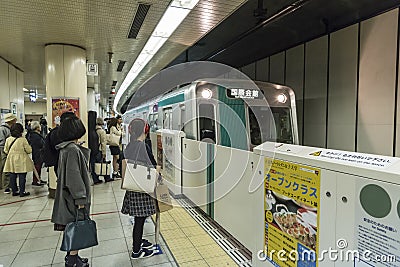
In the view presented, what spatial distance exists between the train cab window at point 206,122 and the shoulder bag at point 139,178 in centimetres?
219

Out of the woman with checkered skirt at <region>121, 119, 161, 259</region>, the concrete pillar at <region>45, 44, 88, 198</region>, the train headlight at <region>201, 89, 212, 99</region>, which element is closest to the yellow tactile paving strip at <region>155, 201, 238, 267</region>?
the woman with checkered skirt at <region>121, 119, 161, 259</region>

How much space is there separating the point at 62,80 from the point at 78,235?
144 inches

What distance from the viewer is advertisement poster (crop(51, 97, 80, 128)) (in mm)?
5238

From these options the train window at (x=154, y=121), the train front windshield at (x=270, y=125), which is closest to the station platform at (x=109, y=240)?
the train front windshield at (x=270, y=125)

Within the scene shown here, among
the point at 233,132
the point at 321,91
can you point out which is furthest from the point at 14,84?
the point at 321,91

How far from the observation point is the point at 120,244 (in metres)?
3.30

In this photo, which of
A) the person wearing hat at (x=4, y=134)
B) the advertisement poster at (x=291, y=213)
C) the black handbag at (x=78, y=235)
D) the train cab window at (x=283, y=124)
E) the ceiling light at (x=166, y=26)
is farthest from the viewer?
the person wearing hat at (x=4, y=134)

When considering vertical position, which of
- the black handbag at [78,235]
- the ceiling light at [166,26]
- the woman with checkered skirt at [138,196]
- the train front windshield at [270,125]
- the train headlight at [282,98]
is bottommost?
the black handbag at [78,235]

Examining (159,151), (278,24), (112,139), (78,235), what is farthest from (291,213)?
(112,139)

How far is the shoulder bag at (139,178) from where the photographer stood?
2756mm

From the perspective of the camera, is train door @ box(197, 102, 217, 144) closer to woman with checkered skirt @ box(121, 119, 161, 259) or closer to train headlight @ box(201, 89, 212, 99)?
train headlight @ box(201, 89, 212, 99)

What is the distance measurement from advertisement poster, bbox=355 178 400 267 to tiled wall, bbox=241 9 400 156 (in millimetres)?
3840

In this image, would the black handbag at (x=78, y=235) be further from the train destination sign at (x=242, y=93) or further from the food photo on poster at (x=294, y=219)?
the train destination sign at (x=242, y=93)

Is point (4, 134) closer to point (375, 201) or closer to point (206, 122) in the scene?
point (206, 122)
